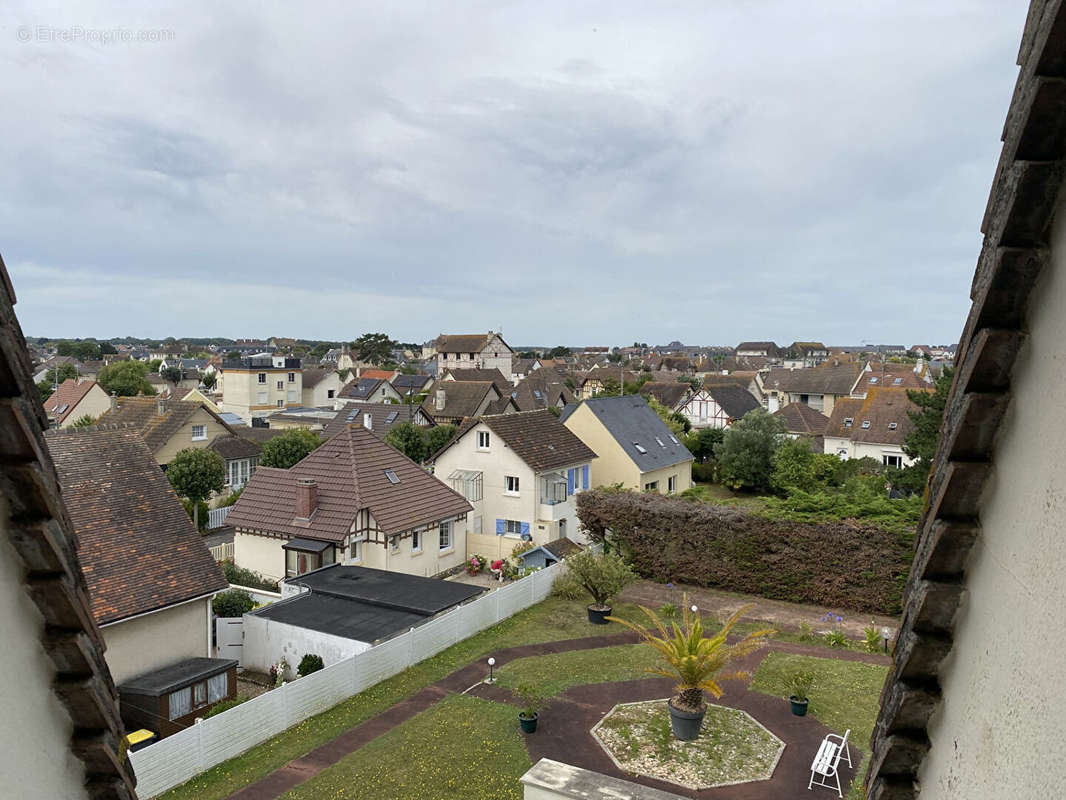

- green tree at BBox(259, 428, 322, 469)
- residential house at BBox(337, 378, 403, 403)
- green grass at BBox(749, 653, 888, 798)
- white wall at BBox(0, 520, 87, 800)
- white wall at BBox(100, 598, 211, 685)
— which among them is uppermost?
white wall at BBox(0, 520, 87, 800)

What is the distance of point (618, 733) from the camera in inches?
582

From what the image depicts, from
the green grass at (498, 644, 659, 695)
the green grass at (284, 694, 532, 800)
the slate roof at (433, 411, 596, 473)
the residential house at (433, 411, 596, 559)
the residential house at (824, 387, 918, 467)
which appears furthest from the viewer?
the residential house at (824, 387, 918, 467)

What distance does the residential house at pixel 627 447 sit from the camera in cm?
3594

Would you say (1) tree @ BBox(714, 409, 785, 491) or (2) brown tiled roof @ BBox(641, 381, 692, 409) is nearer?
(1) tree @ BBox(714, 409, 785, 491)

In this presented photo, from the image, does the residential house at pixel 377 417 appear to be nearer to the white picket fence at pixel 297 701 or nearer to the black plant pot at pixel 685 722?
the white picket fence at pixel 297 701

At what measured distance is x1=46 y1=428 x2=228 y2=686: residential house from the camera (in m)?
15.9

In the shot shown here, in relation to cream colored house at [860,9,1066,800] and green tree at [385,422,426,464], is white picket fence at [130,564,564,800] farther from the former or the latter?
green tree at [385,422,426,464]

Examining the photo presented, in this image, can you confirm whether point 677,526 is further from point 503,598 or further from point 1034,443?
point 1034,443

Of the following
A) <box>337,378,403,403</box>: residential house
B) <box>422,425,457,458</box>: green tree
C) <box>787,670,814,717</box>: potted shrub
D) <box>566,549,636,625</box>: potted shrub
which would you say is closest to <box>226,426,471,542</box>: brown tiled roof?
<box>566,549,636,625</box>: potted shrub

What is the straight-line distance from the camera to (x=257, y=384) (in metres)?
78.0

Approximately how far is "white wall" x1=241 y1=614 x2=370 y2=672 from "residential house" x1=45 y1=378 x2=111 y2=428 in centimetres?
4068

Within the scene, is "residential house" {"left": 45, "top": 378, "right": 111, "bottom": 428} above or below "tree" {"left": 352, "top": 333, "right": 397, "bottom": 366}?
below

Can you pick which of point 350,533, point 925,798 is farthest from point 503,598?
point 925,798

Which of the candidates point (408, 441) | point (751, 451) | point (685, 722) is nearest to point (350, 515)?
point (685, 722)
